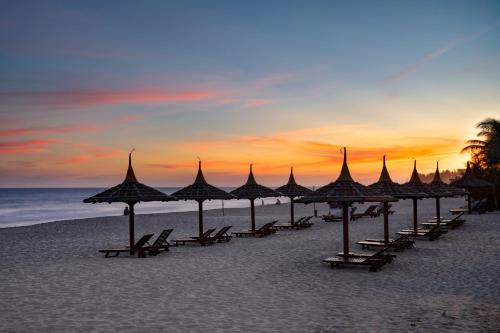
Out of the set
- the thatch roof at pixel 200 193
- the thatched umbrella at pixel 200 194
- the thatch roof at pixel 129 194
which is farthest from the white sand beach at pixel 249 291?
the thatch roof at pixel 200 193

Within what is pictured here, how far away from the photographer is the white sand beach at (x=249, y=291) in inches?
315

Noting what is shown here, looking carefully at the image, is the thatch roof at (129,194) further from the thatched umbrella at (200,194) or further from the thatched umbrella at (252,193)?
the thatched umbrella at (252,193)

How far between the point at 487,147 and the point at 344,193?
31.0 metres

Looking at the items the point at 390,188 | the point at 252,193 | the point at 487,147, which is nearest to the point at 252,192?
the point at 252,193

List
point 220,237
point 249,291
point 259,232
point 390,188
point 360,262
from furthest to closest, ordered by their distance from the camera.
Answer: point 259,232
point 220,237
point 390,188
point 360,262
point 249,291

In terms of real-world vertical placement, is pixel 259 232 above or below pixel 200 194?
below

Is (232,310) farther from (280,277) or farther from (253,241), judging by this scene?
(253,241)

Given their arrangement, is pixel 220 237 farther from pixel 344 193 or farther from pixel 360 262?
pixel 360 262

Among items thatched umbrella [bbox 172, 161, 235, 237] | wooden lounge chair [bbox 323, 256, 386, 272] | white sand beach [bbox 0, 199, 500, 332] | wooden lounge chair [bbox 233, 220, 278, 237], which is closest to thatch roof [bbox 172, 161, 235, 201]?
thatched umbrella [bbox 172, 161, 235, 237]

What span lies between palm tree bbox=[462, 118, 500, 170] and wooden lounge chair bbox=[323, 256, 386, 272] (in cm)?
2748

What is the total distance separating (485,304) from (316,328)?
3.84m

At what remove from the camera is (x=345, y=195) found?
14.0 metres

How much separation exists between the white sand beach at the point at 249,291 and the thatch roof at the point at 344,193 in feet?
6.52

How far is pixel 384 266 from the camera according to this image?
13.7 metres
